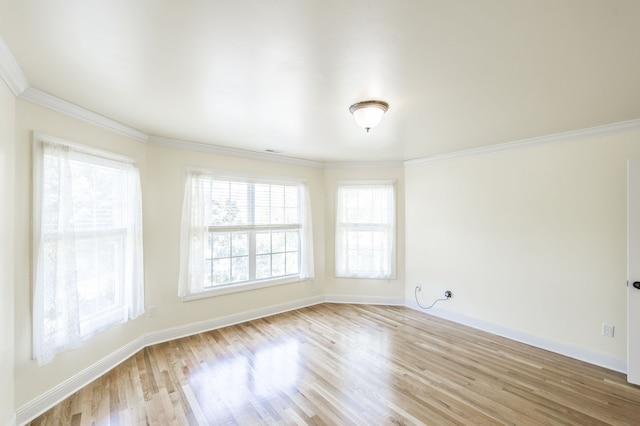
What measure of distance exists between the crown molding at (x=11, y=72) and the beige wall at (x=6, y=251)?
5cm

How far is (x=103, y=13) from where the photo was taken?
128 cm

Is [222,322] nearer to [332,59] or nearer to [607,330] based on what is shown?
[332,59]

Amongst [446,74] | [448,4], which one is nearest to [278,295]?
[446,74]

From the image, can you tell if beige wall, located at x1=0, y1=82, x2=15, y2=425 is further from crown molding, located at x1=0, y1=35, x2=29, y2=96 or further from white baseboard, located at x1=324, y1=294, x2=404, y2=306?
white baseboard, located at x1=324, y1=294, x2=404, y2=306

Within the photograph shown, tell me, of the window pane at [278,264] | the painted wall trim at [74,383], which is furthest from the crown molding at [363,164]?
the painted wall trim at [74,383]

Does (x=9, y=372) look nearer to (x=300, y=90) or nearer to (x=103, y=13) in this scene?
(x=103, y=13)

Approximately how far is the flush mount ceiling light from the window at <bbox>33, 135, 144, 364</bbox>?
96.7 inches

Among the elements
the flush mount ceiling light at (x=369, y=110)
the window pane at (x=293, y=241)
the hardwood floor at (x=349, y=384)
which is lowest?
the hardwood floor at (x=349, y=384)

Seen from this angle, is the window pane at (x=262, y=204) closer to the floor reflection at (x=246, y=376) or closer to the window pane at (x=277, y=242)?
the window pane at (x=277, y=242)

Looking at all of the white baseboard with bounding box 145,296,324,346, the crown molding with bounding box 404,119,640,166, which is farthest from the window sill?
the crown molding with bounding box 404,119,640,166

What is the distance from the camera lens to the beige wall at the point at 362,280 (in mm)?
4922

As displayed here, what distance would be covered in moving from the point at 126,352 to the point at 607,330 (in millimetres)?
5098

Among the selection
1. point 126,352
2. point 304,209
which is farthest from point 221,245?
point 126,352

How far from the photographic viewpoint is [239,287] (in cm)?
412
